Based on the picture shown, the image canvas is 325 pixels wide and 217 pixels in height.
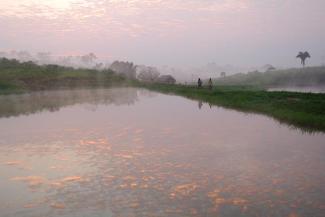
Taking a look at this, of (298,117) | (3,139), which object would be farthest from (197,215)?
(298,117)

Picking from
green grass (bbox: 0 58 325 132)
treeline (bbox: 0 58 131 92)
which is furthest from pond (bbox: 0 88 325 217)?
treeline (bbox: 0 58 131 92)

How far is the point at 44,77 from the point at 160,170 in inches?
2459

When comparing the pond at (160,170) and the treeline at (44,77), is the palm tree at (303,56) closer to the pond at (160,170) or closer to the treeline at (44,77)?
the treeline at (44,77)

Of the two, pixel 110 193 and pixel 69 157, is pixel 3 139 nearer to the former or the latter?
pixel 69 157

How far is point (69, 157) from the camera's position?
1202 cm

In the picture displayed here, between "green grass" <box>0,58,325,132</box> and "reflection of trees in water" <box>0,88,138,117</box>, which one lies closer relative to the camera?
"green grass" <box>0,58,325,132</box>

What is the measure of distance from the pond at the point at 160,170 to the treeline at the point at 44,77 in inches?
1518

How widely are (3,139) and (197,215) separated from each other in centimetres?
1119

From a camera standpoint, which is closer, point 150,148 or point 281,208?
point 281,208

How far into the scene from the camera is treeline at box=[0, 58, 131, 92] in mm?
59094

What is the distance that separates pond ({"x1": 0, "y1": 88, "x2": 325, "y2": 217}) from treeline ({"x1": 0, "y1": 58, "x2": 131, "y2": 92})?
38.6 metres

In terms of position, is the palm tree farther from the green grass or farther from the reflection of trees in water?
the reflection of trees in water

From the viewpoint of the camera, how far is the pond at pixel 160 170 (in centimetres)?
768

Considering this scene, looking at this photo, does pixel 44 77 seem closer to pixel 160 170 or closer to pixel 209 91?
pixel 209 91
